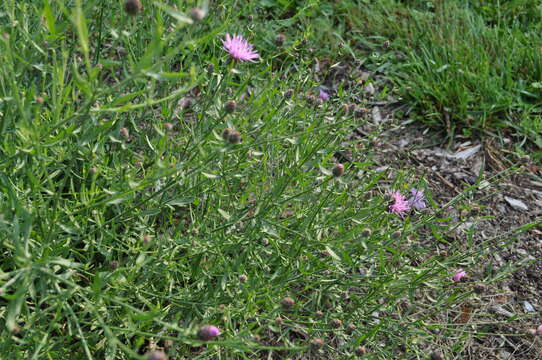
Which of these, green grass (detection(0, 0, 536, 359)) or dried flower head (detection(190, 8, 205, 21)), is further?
green grass (detection(0, 0, 536, 359))

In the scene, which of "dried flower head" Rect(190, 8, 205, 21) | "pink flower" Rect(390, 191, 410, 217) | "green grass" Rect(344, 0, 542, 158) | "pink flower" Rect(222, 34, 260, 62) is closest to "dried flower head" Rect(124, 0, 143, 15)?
"dried flower head" Rect(190, 8, 205, 21)

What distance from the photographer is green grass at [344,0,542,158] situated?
12.1 feet

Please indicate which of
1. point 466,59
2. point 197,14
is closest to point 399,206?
point 197,14

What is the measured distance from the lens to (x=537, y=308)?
2809mm

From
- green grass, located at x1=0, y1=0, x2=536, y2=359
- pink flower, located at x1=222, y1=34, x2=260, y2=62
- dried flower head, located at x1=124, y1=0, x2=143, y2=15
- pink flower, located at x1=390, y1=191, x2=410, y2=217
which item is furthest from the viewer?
pink flower, located at x1=390, y1=191, x2=410, y2=217

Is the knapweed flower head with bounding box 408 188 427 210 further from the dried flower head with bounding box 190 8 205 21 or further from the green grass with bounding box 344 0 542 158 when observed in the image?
the dried flower head with bounding box 190 8 205 21

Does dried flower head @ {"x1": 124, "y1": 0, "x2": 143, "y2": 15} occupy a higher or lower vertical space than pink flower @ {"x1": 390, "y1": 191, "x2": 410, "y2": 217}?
higher

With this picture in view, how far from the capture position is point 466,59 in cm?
384

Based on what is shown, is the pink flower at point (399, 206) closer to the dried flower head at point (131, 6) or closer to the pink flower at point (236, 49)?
the pink flower at point (236, 49)

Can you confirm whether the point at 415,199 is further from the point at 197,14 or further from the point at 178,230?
the point at 197,14

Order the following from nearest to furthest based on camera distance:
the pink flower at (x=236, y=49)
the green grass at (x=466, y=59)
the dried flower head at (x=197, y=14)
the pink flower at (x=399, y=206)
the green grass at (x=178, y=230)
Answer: the dried flower head at (x=197, y=14)
the green grass at (x=178, y=230)
the pink flower at (x=236, y=49)
the pink flower at (x=399, y=206)
the green grass at (x=466, y=59)

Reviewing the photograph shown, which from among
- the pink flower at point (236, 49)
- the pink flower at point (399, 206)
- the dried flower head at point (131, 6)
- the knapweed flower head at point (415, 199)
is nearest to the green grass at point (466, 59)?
the knapweed flower head at point (415, 199)

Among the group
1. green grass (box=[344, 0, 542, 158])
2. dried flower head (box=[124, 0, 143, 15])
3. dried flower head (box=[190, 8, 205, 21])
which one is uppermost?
dried flower head (box=[190, 8, 205, 21])

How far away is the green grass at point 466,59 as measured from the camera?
3.68 metres
